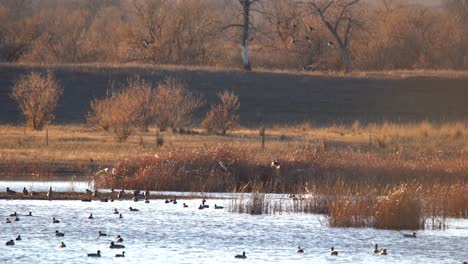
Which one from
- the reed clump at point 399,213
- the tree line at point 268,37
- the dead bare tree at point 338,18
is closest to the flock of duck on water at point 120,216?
the reed clump at point 399,213

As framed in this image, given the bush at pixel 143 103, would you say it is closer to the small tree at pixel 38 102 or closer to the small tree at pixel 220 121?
the small tree at pixel 220 121

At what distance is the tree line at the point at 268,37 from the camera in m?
77.4

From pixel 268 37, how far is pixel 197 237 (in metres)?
60.6

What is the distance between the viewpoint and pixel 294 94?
218 ft

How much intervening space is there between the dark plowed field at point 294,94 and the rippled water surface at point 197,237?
108 ft

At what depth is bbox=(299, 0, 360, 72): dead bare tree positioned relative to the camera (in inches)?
3041

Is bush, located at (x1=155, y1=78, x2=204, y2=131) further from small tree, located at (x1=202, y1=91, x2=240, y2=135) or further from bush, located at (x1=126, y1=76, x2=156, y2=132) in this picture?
small tree, located at (x1=202, y1=91, x2=240, y2=135)

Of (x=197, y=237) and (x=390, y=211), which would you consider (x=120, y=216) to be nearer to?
(x=197, y=237)

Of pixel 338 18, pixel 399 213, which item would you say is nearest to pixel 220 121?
pixel 338 18

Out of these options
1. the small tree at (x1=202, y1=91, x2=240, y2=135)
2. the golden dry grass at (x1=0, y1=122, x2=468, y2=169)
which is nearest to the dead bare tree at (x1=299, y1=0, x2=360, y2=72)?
the golden dry grass at (x1=0, y1=122, x2=468, y2=169)

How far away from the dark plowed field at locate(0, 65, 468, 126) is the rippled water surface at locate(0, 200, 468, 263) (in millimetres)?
33024

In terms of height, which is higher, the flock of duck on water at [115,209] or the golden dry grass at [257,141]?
the golden dry grass at [257,141]

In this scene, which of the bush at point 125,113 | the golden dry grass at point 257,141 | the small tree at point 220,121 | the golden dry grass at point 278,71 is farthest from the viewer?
the golden dry grass at point 278,71

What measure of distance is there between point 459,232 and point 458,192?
7.91 ft
